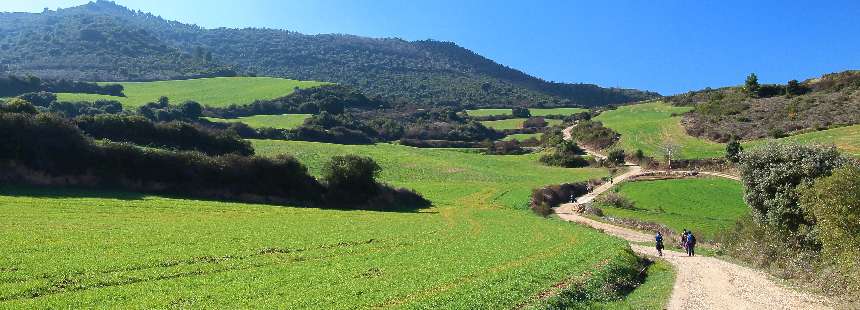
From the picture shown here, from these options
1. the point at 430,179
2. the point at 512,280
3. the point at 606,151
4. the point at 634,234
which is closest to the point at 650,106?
the point at 606,151

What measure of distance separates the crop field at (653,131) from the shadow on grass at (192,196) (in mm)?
62129

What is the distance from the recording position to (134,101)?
509ft

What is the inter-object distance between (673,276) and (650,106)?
157775mm

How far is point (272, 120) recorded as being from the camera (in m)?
147

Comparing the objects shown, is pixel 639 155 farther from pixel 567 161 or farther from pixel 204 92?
pixel 204 92

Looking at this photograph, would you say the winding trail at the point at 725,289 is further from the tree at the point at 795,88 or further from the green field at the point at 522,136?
the green field at the point at 522,136

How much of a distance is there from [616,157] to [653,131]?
74.1 ft

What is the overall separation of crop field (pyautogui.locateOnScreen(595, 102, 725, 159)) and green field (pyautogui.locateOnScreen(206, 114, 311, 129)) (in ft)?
259

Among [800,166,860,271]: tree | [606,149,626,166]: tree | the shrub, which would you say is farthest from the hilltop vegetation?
[800,166,860,271]: tree

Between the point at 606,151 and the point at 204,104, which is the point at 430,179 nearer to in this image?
the point at 606,151

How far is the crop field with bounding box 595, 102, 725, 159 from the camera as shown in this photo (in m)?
112

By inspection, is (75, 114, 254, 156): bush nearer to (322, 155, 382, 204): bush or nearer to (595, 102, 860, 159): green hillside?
(322, 155, 382, 204): bush

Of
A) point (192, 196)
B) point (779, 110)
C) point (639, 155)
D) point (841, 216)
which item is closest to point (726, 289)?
point (841, 216)

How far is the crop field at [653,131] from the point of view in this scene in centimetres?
11238
